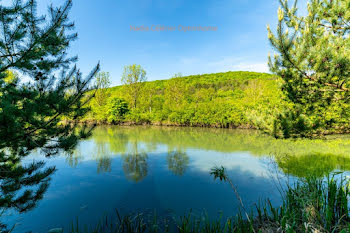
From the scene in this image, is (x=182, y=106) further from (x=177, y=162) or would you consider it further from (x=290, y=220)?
(x=290, y=220)

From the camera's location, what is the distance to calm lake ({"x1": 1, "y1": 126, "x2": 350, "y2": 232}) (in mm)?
3189

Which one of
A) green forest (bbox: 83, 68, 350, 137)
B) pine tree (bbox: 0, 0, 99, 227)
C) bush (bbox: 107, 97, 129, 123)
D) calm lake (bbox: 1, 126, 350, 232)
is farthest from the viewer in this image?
bush (bbox: 107, 97, 129, 123)

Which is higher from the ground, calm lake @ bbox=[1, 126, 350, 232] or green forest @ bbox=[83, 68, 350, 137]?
green forest @ bbox=[83, 68, 350, 137]

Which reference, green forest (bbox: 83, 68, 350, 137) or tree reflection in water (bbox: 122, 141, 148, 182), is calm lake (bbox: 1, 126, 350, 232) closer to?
tree reflection in water (bbox: 122, 141, 148, 182)

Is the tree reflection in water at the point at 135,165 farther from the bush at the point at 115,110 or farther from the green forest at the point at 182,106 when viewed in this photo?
the bush at the point at 115,110

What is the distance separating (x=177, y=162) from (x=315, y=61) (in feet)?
15.4

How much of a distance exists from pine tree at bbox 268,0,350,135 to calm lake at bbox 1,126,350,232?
74 cm

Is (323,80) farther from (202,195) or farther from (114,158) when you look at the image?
(114,158)

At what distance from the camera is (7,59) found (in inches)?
77.4

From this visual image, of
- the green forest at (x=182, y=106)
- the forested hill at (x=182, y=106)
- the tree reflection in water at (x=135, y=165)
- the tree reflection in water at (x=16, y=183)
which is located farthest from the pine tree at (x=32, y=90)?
the forested hill at (x=182, y=106)

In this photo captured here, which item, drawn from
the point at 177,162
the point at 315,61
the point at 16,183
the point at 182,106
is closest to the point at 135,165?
the point at 177,162

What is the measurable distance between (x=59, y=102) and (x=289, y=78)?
3.91m

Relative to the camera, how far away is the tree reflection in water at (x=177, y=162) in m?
5.41

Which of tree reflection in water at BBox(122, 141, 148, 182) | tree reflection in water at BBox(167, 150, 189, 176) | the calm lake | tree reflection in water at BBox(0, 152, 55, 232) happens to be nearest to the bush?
the calm lake
